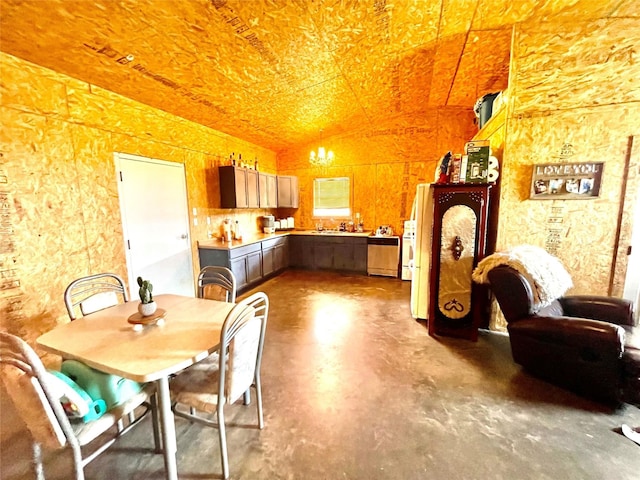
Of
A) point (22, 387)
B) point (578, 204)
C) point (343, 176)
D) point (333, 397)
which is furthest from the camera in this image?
point (343, 176)

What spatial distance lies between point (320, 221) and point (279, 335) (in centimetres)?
356

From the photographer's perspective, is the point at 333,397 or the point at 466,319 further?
the point at 466,319

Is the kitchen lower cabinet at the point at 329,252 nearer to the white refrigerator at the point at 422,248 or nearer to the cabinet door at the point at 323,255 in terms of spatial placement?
the cabinet door at the point at 323,255

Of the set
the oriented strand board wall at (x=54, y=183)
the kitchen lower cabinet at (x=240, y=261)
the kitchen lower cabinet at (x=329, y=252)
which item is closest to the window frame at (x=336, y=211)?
the kitchen lower cabinet at (x=329, y=252)

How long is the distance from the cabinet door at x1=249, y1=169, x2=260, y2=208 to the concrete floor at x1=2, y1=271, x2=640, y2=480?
2965 mm

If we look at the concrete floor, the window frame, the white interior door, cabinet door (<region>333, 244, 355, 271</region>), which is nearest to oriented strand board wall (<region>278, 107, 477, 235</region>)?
the window frame

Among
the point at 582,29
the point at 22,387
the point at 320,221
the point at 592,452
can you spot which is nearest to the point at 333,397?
the point at 592,452

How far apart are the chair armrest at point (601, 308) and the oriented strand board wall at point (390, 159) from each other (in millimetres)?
3235

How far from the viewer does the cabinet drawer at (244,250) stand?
4.17 metres

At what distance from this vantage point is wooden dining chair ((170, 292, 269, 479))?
1.41 meters

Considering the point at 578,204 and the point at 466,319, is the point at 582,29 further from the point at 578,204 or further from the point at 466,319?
the point at 466,319

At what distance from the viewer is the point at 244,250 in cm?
446

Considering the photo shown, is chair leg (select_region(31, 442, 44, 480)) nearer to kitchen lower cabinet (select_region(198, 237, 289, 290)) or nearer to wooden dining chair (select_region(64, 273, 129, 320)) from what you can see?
wooden dining chair (select_region(64, 273, 129, 320))

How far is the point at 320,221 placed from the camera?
6289 millimetres
